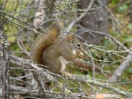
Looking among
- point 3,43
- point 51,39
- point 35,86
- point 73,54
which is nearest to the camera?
point 3,43

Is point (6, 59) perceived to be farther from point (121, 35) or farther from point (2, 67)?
point (121, 35)

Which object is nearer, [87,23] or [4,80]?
[4,80]

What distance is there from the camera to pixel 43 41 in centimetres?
292

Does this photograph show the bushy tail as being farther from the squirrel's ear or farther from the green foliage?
the green foliage

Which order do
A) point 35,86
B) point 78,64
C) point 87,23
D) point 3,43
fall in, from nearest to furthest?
1. point 3,43
2. point 35,86
3. point 78,64
4. point 87,23

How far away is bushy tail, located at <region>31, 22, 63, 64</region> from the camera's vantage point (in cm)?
288

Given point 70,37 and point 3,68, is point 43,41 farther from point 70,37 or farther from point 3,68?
point 3,68

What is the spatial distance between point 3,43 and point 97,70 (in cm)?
289

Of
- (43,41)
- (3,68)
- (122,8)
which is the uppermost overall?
(122,8)

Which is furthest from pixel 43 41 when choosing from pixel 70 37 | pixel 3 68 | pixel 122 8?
pixel 122 8

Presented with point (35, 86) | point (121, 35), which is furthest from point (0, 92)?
point (121, 35)

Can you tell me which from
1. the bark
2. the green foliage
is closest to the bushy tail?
the bark

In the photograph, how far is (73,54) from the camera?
10.5ft

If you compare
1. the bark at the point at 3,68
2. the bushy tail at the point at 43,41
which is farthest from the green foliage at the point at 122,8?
the bark at the point at 3,68
